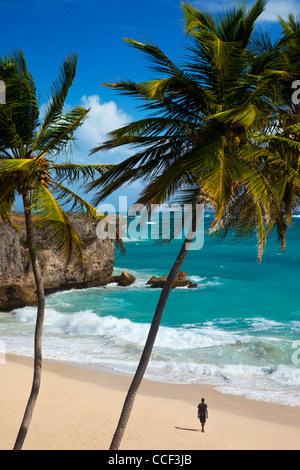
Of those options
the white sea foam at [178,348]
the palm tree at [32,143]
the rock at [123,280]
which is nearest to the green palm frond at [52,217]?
the palm tree at [32,143]

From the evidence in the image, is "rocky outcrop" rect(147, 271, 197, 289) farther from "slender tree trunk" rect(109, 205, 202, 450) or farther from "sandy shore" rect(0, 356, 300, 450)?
"slender tree trunk" rect(109, 205, 202, 450)

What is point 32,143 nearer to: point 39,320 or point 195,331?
point 39,320

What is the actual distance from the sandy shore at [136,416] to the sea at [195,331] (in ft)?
4.50

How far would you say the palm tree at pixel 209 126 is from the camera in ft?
24.6

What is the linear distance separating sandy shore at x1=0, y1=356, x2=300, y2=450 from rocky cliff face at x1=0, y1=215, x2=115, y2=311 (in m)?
8.49

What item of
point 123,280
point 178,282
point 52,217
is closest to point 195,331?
point 178,282

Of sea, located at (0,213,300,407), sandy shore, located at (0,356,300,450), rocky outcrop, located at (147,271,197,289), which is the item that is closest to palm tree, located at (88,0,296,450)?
sea, located at (0,213,300,407)

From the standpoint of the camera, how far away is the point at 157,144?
8.59 metres

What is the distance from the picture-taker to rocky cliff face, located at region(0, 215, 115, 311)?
96.1ft

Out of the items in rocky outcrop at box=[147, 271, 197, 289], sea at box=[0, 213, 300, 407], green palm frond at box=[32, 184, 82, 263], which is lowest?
sea at box=[0, 213, 300, 407]

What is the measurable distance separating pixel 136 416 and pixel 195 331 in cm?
1343

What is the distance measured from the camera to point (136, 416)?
1452 cm

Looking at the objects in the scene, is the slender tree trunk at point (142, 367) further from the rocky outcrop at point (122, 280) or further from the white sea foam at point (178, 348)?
the rocky outcrop at point (122, 280)
